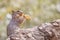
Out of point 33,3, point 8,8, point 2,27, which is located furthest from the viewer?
point 33,3

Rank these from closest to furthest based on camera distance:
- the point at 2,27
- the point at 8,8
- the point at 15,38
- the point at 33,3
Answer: the point at 15,38 → the point at 2,27 → the point at 8,8 → the point at 33,3

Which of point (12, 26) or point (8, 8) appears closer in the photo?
point (12, 26)

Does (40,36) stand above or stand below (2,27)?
above

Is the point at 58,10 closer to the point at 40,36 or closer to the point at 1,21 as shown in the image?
the point at 1,21

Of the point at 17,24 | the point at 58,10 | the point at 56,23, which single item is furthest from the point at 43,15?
the point at 56,23

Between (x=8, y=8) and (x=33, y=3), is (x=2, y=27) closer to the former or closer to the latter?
(x=8, y=8)

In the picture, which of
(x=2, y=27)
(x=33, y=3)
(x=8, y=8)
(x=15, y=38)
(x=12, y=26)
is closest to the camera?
(x=15, y=38)

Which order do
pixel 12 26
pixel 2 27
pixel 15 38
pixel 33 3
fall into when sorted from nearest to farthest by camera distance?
pixel 15 38 < pixel 12 26 < pixel 2 27 < pixel 33 3

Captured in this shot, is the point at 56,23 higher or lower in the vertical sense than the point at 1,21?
higher

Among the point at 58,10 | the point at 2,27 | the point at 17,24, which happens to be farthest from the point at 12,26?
the point at 58,10
